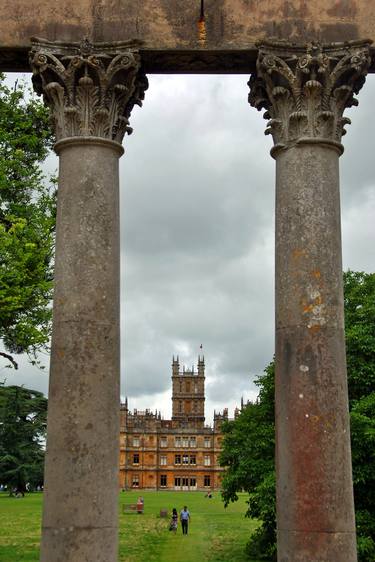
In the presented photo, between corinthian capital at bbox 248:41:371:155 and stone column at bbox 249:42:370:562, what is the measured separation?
0.05 ft

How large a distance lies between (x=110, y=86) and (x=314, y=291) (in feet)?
13.5

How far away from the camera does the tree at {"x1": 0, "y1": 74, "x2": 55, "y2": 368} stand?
26266 mm

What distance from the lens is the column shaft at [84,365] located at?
9.74 metres

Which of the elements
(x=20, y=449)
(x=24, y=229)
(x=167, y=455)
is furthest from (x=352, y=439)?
(x=167, y=455)

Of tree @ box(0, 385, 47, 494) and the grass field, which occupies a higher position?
tree @ box(0, 385, 47, 494)

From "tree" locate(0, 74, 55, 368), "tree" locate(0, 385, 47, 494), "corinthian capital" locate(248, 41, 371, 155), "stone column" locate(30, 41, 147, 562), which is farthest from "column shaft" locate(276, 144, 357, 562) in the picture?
"tree" locate(0, 385, 47, 494)

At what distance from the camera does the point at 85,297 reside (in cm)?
1038

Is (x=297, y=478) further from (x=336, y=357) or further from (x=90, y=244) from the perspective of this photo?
(x=90, y=244)

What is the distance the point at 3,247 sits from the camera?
83.9 feet

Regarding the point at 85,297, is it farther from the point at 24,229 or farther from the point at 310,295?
the point at 24,229

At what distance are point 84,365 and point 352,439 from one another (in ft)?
78.0

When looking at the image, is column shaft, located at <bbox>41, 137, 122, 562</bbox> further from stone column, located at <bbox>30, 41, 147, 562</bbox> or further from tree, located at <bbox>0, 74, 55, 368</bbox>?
tree, located at <bbox>0, 74, 55, 368</bbox>

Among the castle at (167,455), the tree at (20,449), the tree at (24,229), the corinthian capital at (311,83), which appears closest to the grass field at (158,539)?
the tree at (24,229)

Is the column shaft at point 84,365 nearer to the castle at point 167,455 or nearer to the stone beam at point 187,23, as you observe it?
the stone beam at point 187,23
